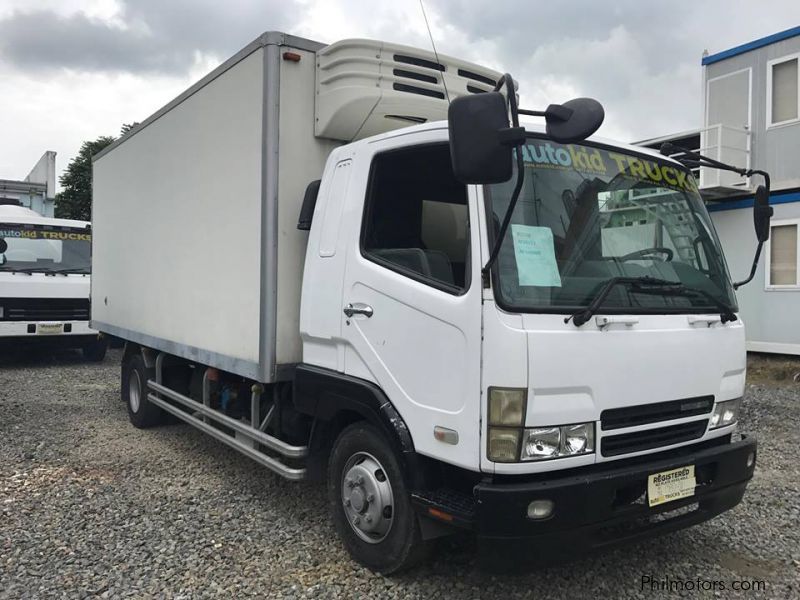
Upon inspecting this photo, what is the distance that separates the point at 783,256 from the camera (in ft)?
36.9

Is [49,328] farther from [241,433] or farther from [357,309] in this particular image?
[357,309]

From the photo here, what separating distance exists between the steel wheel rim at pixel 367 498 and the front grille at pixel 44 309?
8864mm

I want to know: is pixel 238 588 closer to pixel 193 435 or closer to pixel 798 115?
pixel 193 435

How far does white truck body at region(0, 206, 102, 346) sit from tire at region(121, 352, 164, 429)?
4.24m

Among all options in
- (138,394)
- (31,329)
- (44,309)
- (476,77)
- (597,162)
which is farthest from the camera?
(44,309)

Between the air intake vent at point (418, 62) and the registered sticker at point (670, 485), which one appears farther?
the air intake vent at point (418, 62)

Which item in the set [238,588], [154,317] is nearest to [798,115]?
[154,317]

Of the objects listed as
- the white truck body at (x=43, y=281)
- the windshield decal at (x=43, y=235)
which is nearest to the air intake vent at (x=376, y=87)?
the white truck body at (x=43, y=281)

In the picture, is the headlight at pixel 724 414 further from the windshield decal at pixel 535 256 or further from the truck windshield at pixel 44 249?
the truck windshield at pixel 44 249

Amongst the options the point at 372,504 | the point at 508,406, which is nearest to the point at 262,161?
the point at 372,504

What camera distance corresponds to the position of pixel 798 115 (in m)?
11.8

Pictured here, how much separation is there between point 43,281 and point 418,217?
29.6ft

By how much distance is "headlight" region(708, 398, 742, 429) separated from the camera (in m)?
3.35

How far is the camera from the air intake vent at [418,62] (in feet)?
13.6
